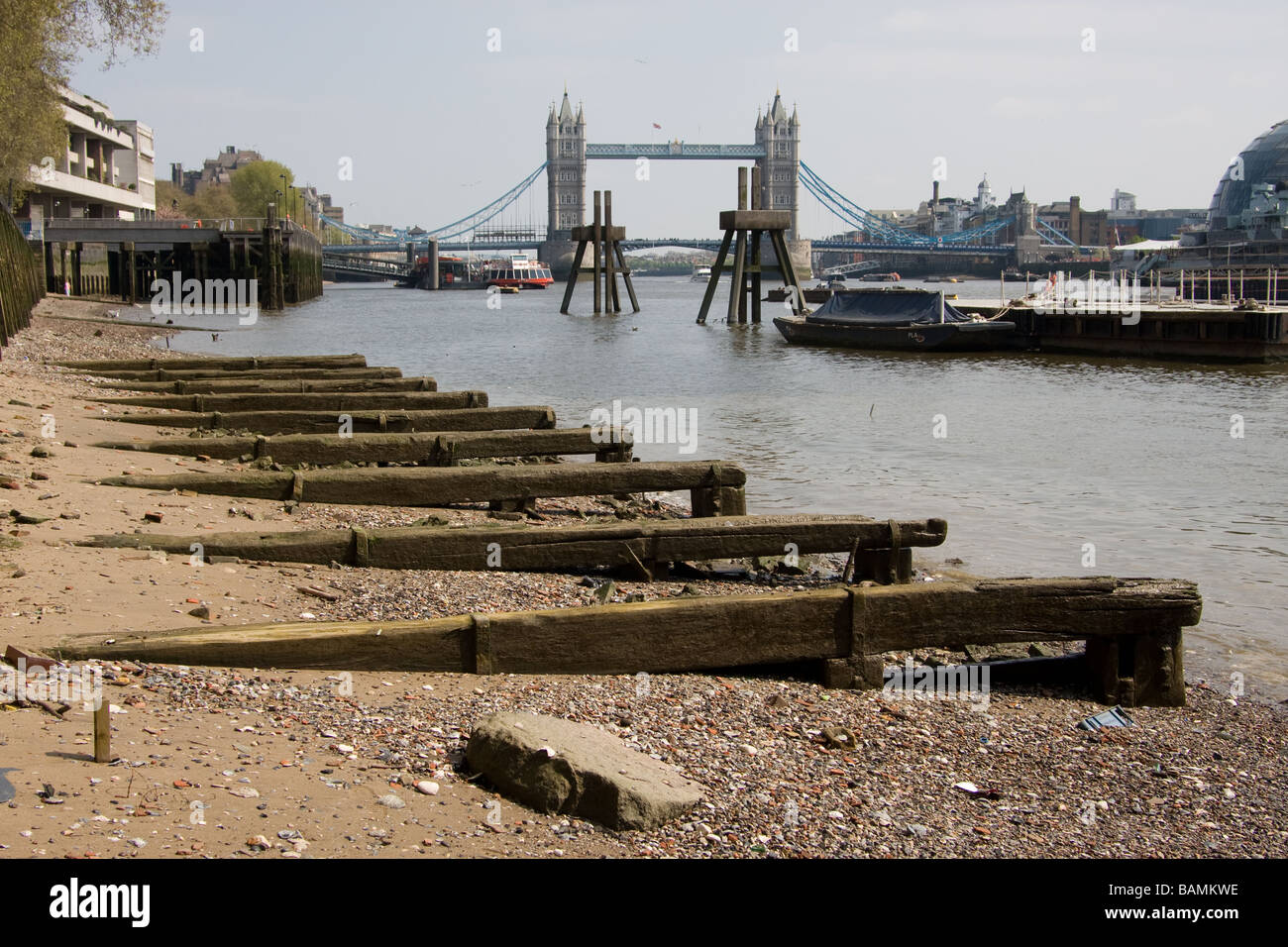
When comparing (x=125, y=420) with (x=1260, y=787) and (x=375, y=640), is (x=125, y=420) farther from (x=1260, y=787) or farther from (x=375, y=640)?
(x=1260, y=787)

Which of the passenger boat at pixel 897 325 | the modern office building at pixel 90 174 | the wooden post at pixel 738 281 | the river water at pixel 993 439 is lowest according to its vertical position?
the river water at pixel 993 439

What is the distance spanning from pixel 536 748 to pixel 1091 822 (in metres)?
2.38

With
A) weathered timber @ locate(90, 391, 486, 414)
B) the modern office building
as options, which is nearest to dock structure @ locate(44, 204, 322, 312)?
the modern office building

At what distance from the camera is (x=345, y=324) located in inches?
2205

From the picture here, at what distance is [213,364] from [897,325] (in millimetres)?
28608

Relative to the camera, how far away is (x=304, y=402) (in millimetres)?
15188

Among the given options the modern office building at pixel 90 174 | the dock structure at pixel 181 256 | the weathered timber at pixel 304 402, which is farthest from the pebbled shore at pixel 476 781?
the dock structure at pixel 181 256

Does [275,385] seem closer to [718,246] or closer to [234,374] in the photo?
[234,374]

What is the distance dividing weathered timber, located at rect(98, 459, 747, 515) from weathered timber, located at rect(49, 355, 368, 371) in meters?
9.83

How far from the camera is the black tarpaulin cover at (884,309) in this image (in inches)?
1724

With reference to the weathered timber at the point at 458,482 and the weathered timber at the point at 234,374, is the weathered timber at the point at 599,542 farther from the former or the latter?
the weathered timber at the point at 234,374

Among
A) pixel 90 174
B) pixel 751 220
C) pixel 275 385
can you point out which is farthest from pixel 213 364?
pixel 90 174

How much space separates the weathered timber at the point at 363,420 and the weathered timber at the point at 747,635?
22.6ft
